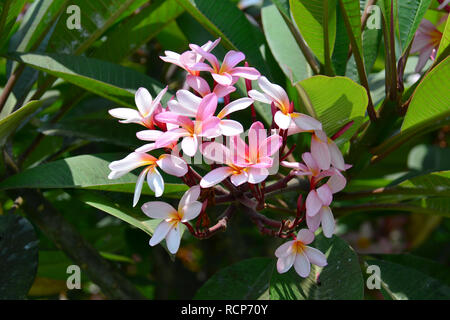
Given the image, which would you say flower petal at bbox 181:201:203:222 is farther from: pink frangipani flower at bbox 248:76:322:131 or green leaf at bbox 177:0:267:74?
green leaf at bbox 177:0:267:74

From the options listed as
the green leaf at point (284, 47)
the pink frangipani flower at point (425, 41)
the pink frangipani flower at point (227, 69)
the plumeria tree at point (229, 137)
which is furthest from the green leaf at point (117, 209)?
the pink frangipani flower at point (425, 41)

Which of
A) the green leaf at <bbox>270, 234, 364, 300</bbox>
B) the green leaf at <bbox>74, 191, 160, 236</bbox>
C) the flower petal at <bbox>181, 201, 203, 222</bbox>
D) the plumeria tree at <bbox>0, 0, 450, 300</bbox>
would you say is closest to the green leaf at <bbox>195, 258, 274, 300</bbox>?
the plumeria tree at <bbox>0, 0, 450, 300</bbox>

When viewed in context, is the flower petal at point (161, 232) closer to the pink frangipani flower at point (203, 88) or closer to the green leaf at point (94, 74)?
the pink frangipani flower at point (203, 88)

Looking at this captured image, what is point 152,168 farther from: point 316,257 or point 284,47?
point 284,47

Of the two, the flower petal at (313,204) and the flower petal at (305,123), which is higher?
the flower petal at (305,123)

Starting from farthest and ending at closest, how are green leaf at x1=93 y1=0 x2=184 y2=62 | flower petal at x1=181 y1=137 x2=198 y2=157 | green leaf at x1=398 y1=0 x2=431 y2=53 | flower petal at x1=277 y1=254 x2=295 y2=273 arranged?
green leaf at x1=93 y1=0 x2=184 y2=62
green leaf at x1=398 y1=0 x2=431 y2=53
flower petal at x1=277 y1=254 x2=295 y2=273
flower petal at x1=181 y1=137 x2=198 y2=157
